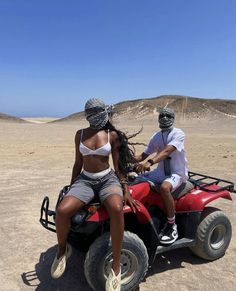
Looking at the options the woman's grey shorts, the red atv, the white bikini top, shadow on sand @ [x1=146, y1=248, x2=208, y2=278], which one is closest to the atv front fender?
the red atv

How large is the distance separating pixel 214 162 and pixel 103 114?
9539 mm

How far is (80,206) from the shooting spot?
4.15 metres

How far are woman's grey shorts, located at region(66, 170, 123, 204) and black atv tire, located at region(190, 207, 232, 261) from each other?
4.73 feet

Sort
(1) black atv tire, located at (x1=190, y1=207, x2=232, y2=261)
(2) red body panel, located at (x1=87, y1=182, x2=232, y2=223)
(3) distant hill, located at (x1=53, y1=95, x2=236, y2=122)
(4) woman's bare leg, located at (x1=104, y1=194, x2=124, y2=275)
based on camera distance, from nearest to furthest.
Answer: (4) woman's bare leg, located at (x1=104, y1=194, x2=124, y2=275) → (2) red body panel, located at (x1=87, y1=182, x2=232, y2=223) → (1) black atv tire, located at (x1=190, y1=207, x2=232, y2=261) → (3) distant hill, located at (x1=53, y1=95, x2=236, y2=122)

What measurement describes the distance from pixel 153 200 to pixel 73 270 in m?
1.24

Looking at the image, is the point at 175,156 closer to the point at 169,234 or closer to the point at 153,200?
the point at 153,200

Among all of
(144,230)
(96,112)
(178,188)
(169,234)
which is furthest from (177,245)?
(96,112)

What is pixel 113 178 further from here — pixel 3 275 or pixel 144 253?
pixel 3 275

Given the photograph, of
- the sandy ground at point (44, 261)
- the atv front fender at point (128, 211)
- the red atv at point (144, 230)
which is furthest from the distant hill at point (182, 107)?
the atv front fender at point (128, 211)

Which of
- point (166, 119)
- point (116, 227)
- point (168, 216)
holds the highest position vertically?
point (166, 119)

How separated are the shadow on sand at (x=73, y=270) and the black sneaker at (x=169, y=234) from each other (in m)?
0.43

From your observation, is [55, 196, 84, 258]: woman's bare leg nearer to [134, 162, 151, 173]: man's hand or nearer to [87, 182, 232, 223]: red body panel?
[87, 182, 232, 223]: red body panel

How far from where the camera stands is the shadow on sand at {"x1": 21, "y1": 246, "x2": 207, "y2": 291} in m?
4.56

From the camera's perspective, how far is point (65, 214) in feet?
13.2
